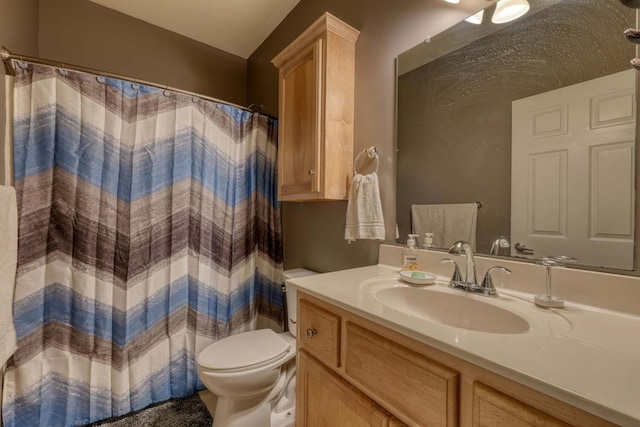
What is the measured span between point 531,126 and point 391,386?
895 millimetres

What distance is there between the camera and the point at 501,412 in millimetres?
448

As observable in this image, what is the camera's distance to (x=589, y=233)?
0.73 metres

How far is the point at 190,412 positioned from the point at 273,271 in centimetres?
92

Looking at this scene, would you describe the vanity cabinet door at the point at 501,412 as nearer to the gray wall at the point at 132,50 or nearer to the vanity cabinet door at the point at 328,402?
the vanity cabinet door at the point at 328,402

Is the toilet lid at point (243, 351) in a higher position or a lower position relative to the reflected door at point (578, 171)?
lower

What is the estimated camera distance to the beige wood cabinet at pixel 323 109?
4.28 ft

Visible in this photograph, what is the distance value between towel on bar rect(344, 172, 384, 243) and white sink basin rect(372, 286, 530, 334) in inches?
12.4

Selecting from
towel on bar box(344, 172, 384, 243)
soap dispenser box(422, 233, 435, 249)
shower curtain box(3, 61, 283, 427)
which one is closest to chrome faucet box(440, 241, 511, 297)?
soap dispenser box(422, 233, 435, 249)

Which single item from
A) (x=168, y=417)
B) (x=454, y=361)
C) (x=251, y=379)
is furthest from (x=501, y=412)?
(x=168, y=417)

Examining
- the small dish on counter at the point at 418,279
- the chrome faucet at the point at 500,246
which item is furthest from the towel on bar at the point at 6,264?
the chrome faucet at the point at 500,246

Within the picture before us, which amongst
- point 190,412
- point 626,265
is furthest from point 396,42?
point 190,412

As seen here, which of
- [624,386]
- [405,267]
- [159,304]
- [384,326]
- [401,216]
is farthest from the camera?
[159,304]

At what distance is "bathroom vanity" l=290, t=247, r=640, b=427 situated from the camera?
0.40 m

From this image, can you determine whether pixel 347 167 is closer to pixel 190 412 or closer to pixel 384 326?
pixel 384 326
